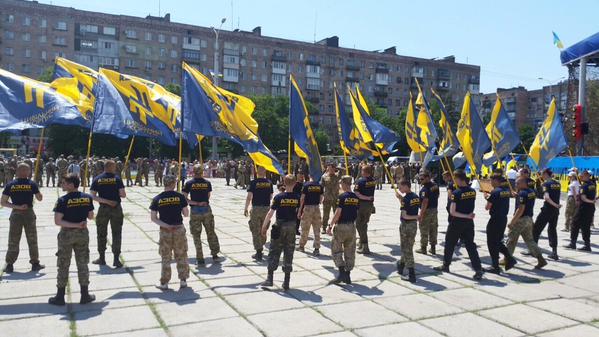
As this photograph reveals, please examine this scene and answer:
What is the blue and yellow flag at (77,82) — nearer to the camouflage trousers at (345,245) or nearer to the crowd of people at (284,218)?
the crowd of people at (284,218)

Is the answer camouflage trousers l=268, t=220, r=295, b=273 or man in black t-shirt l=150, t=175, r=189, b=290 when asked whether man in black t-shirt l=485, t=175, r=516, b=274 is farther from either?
man in black t-shirt l=150, t=175, r=189, b=290

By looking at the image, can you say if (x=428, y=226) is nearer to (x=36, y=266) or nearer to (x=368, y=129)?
(x=368, y=129)

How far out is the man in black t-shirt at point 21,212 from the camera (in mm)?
8184

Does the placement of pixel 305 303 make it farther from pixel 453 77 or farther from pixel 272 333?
pixel 453 77

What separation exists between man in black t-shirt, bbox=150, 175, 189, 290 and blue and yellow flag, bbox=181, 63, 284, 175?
2283 mm

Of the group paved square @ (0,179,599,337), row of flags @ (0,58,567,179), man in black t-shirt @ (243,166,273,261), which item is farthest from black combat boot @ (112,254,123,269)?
man in black t-shirt @ (243,166,273,261)

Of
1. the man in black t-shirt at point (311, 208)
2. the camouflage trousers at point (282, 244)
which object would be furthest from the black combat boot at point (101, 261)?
the man in black t-shirt at point (311, 208)

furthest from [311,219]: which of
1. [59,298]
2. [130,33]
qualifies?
[130,33]

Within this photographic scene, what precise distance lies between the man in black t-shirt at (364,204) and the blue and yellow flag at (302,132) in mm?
931

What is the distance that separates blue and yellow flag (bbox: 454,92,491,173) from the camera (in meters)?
12.7

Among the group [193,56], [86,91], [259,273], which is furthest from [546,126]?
[193,56]

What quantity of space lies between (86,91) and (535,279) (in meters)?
9.66

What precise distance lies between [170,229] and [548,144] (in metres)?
11.0

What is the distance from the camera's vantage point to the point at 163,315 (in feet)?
20.6
